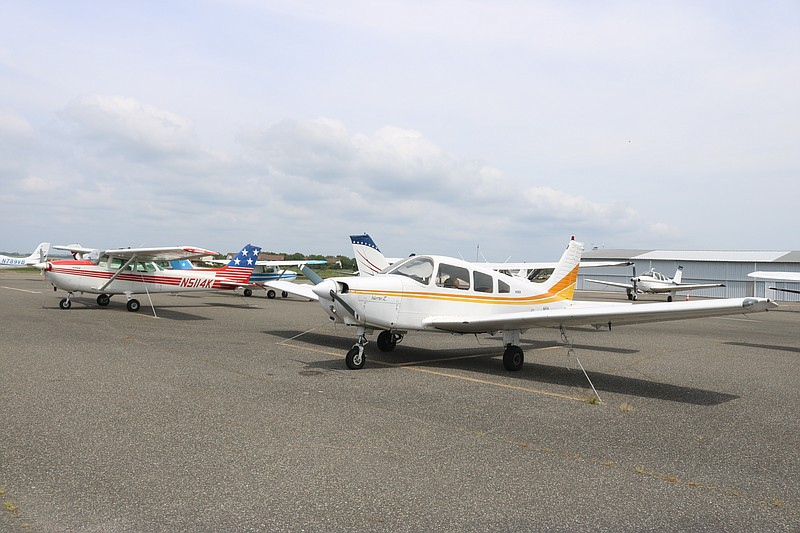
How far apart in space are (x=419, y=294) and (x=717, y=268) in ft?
190

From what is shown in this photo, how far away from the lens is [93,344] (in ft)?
36.7

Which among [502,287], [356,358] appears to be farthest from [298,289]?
[502,287]

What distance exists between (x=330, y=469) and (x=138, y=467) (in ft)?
4.88

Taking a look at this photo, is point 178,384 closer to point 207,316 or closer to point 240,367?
point 240,367

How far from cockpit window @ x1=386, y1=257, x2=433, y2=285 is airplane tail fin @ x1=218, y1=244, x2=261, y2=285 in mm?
16291

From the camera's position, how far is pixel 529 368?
33.0ft

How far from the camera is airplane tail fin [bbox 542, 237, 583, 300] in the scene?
1183cm

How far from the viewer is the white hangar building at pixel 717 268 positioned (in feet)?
172

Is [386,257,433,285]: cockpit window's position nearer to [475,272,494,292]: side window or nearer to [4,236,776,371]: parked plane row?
[4,236,776,371]: parked plane row

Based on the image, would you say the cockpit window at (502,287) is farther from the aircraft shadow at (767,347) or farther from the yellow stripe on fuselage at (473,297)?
the aircraft shadow at (767,347)

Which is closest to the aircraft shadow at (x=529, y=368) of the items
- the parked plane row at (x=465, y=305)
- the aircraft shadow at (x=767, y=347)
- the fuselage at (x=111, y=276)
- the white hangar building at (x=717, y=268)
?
the parked plane row at (x=465, y=305)

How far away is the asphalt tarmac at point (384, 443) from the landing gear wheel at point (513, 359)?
0.74 feet

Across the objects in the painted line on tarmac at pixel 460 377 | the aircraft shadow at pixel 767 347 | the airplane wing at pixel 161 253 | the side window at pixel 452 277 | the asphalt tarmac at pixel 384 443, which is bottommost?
the aircraft shadow at pixel 767 347

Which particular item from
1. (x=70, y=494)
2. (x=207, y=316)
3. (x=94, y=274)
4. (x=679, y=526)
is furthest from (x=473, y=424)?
(x=94, y=274)
